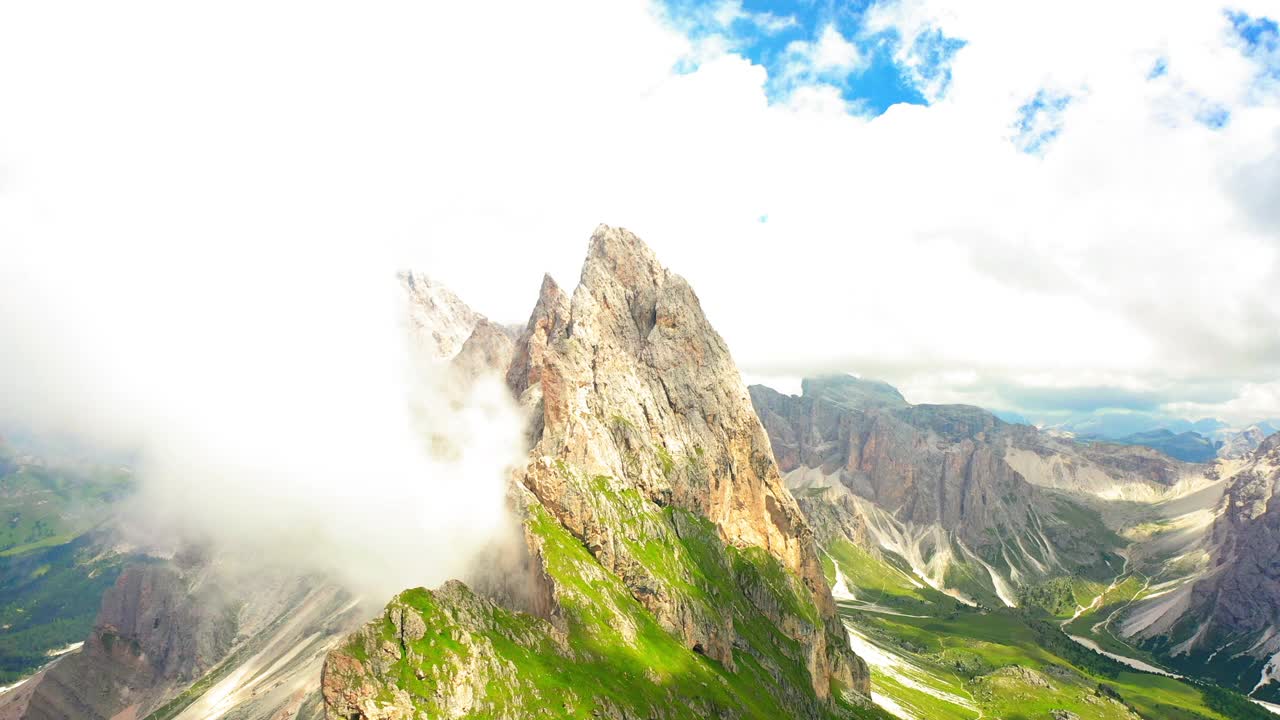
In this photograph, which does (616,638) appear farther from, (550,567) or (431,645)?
(431,645)

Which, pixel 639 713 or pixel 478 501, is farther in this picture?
pixel 478 501

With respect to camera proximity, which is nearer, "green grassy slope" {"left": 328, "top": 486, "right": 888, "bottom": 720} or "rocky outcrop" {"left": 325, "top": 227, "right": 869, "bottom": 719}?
Result: "green grassy slope" {"left": 328, "top": 486, "right": 888, "bottom": 720}

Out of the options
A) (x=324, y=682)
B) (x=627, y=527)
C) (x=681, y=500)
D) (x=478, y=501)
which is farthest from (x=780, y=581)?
(x=324, y=682)

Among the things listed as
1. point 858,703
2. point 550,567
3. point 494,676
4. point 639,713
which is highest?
point 550,567

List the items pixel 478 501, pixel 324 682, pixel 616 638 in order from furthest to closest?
1. pixel 478 501
2. pixel 616 638
3. pixel 324 682

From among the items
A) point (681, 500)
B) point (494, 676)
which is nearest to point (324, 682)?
point (494, 676)

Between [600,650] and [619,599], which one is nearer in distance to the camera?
[600,650]

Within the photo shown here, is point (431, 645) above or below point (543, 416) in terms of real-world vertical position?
below

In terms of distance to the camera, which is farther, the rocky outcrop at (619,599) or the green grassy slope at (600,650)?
the rocky outcrop at (619,599)

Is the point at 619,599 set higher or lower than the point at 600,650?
higher

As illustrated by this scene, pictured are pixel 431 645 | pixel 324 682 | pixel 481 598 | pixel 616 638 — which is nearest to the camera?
pixel 324 682
